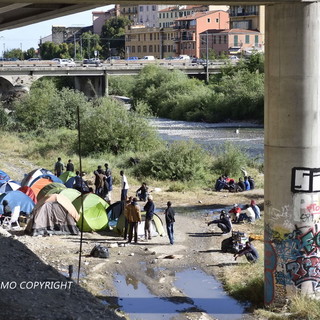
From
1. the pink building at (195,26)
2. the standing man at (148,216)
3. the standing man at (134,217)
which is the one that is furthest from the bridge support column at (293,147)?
the pink building at (195,26)

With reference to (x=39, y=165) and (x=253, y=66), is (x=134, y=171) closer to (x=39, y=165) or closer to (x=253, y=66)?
(x=39, y=165)

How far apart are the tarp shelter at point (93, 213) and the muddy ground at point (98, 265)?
25cm

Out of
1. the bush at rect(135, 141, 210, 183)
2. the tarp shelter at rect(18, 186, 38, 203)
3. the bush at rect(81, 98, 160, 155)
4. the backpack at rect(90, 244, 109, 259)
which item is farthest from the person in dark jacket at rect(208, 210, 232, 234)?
the bush at rect(81, 98, 160, 155)

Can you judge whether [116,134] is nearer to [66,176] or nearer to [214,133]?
[66,176]

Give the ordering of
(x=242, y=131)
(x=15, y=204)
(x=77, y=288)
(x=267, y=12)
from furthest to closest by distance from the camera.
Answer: (x=242, y=131)
(x=15, y=204)
(x=267, y=12)
(x=77, y=288)

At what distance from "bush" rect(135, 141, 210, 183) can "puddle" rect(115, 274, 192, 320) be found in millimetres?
14453

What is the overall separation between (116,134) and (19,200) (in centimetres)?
1601

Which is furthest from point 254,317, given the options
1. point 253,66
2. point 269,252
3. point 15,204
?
point 253,66

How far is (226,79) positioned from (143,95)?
820 cm

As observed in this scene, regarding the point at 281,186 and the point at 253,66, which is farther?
the point at 253,66

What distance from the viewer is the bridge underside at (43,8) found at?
1273 cm

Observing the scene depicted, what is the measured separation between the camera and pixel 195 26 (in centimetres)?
11012

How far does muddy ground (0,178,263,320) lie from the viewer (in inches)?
424

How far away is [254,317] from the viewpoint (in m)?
13.6
